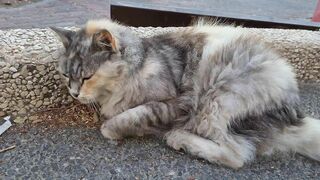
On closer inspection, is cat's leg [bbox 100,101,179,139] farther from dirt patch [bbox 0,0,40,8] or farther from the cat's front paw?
dirt patch [bbox 0,0,40,8]

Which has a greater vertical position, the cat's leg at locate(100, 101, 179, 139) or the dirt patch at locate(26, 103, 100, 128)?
the cat's leg at locate(100, 101, 179, 139)

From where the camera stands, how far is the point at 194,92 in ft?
7.88

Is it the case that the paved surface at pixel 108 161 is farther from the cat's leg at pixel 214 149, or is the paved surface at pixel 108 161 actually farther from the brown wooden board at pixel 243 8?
the brown wooden board at pixel 243 8

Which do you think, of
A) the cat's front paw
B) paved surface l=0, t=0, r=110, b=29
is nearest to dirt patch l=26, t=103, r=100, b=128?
the cat's front paw

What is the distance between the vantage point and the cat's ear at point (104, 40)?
2162 millimetres

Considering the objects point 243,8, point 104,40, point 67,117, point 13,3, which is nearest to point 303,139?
point 104,40

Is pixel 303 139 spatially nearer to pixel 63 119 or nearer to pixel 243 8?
pixel 63 119

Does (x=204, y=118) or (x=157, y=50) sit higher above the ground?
(x=157, y=50)

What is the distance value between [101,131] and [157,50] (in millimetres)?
613

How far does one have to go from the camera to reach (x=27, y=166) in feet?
7.32

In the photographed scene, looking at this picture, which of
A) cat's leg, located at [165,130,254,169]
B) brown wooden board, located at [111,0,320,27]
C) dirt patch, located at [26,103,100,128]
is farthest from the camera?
brown wooden board, located at [111,0,320,27]

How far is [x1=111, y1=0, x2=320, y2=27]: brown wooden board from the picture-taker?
378 centimetres

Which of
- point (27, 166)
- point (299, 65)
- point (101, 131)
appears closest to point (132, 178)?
point (101, 131)

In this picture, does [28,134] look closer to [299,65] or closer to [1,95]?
[1,95]
